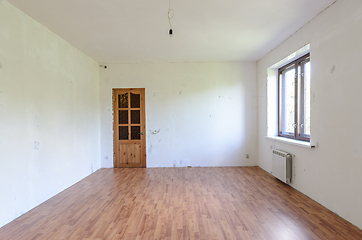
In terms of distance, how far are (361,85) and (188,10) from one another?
2.30 meters

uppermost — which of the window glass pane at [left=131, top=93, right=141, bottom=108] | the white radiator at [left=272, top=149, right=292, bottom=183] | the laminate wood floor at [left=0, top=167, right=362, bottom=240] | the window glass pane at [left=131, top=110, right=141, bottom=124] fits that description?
the window glass pane at [left=131, top=93, right=141, bottom=108]

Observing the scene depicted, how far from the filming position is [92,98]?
5109mm

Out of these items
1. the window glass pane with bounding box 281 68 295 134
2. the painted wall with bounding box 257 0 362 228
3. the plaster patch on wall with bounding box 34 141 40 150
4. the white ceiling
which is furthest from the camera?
the window glass pane with bounding box 281 68 295 134

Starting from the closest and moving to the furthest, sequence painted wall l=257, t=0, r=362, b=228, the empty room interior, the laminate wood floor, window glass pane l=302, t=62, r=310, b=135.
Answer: the laminate wood floor < painted wall l=257, t=0, r=362, b=228 < the empty room interior < window glass pane l=302, t=62, r=310, b=135

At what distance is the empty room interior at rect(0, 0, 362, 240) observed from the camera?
2488mm

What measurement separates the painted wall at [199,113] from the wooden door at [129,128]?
7.1 inches

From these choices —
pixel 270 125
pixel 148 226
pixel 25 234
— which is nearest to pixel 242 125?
pixel 270 125

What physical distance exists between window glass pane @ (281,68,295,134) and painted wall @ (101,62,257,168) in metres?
0.89

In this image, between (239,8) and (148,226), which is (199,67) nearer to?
(239,8)

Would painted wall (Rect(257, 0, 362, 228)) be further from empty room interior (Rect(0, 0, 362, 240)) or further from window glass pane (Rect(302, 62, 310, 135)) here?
window glass pane (Rect(302, 62, 310, 135))

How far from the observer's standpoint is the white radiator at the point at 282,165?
3.67 m

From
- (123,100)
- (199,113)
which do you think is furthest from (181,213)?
(123,100)

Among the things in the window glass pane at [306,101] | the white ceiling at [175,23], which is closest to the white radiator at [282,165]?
the window glass pane at [306,101]

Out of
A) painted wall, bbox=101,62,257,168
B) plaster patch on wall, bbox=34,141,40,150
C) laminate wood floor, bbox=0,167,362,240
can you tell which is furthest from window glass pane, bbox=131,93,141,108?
plaster patch on wall, bbox=34,141,40,150
